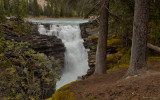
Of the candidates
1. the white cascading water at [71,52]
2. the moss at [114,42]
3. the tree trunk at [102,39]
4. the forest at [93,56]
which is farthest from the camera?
the white cascading water at [71,52]

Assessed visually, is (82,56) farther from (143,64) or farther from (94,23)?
(143,64)

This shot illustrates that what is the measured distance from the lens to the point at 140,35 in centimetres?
437

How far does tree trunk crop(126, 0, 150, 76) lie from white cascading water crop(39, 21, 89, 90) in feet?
39.0

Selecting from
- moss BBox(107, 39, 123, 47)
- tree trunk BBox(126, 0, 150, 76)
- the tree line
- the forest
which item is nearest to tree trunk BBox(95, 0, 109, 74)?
the forest

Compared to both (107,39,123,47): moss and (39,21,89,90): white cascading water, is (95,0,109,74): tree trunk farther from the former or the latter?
(39,21,89,90): white cascading water

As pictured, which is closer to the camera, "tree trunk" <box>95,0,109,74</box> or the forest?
the forest

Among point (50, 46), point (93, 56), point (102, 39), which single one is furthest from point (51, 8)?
point (102, 39)

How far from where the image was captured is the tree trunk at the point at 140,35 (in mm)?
4250

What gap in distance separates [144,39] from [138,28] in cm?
44

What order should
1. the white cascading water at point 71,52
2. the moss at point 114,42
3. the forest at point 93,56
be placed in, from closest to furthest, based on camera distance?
the forest at point 93,56 < the moss at point 114,42 < the white cascading water at point 71,52

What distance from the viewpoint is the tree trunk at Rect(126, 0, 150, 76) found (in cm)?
425

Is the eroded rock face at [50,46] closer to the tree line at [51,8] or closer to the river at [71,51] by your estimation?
the river at [71,51]

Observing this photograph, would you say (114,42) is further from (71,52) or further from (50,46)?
(50,46)

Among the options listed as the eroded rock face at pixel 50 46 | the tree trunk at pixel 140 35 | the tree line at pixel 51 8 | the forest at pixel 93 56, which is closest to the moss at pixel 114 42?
the forest at pixel 93 56
